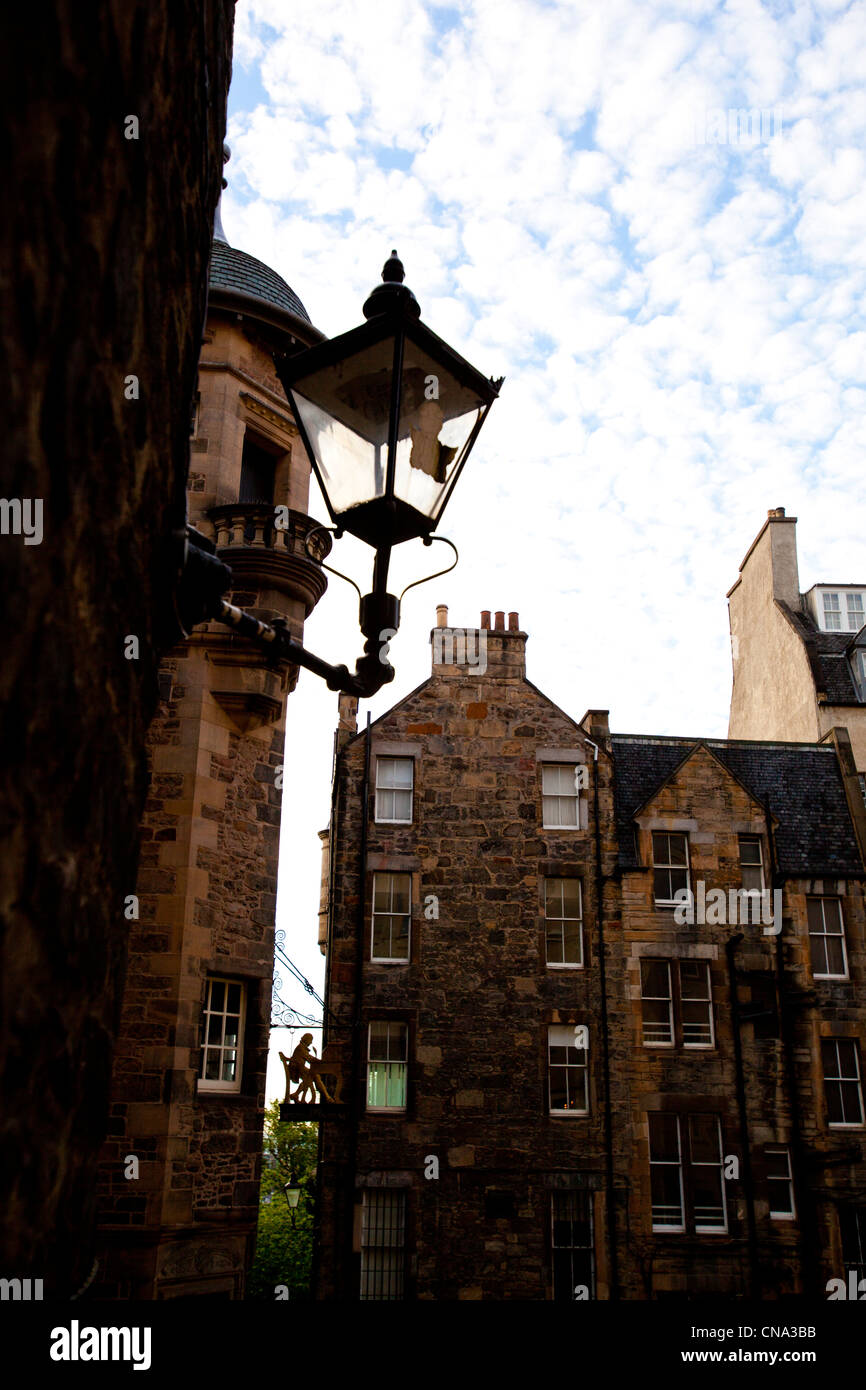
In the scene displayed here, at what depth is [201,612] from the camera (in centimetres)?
379

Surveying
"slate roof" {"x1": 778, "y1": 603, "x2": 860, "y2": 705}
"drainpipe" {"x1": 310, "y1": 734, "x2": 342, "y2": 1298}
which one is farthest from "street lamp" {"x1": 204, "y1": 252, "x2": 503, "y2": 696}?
"slate roof" {"x1": 778, "y1": 603, "x2": 860, "y2": 705}

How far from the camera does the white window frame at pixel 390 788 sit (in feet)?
74.5

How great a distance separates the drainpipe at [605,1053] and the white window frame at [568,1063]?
0.38m

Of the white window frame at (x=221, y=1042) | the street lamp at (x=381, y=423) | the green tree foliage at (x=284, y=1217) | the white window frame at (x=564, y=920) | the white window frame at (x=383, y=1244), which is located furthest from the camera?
the green tree foliage at (x=284, y=1217)

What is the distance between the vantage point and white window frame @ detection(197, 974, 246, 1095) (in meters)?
13.2

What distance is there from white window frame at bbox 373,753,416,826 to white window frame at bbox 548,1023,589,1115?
4959mm

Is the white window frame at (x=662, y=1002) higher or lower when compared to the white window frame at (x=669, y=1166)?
higher

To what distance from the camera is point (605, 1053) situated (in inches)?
837

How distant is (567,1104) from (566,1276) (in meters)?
2.89

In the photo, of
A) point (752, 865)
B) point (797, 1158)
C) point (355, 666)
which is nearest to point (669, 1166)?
point (797, 1158)

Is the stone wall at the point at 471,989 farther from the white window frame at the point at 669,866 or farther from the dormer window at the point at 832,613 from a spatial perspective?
the dormer window at the point at 832,613

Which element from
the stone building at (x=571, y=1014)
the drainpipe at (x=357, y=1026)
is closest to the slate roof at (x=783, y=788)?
the stone building at (x=571, y=1014)
